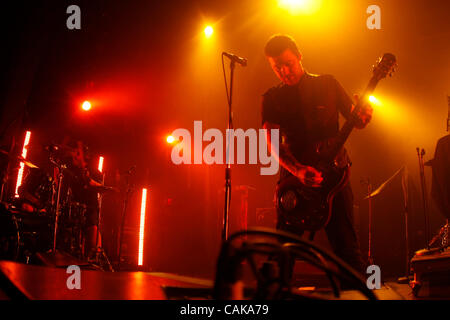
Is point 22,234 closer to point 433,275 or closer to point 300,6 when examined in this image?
point 433,275

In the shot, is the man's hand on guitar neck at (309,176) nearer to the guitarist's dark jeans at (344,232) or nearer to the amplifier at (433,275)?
the guitarist's dark jeans at (344,232)

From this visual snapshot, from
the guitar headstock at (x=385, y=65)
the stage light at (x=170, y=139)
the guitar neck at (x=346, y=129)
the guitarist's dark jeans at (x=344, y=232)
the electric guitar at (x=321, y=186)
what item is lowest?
the guitarist's dark jeans at (x=344, y=232)

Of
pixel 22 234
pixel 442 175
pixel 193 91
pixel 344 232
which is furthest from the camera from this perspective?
pixel 193 91

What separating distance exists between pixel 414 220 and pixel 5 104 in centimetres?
713

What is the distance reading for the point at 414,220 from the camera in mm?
6578

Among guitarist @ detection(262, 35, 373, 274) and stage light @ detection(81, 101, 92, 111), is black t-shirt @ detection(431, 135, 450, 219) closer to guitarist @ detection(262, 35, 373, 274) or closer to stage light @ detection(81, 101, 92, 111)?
guitarist @ detection(262, 35, 373, 274)

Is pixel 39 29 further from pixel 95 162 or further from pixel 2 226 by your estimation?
pixel 2 226

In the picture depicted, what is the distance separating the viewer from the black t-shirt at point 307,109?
250 cm

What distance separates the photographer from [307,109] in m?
2.54

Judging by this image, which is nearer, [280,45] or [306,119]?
[306,119]

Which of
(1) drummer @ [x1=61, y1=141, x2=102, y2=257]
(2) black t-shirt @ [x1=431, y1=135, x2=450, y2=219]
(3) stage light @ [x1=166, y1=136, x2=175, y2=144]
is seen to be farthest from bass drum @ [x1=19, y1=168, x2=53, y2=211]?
(2) black t-shirt @ [x1=431, y1=135, x2=450, y2=219]

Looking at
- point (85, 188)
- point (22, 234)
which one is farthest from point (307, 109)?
point (22, 234)

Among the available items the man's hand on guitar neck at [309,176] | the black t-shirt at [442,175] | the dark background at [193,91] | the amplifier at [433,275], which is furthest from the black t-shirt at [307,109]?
the dark background at [193,91]

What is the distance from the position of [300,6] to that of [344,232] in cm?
537
